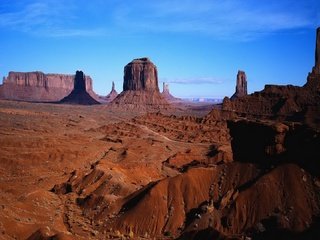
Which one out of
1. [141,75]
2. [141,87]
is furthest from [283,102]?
[141,87]

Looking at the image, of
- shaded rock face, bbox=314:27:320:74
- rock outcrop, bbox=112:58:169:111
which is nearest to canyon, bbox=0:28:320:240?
shaded rock face, bbox=314:27:320:74

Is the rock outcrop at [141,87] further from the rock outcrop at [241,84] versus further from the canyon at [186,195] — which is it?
the canyon at [186,195]

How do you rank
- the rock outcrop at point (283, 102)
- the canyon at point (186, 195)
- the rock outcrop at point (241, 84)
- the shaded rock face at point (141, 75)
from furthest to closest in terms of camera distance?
the rock outcrop at point (241, 84) → the shaded rock face at point (141, 75) → the rock outcrop at point (283, 102) → the canyon at point (186, 195)

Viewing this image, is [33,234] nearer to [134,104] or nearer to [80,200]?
[80,200]

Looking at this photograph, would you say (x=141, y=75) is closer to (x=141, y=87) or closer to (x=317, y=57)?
(x=141, y=87)

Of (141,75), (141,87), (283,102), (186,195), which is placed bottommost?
(186,195)

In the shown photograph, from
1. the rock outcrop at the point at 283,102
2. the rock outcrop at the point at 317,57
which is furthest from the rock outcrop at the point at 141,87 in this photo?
the rock outcrop at the point at 317,57

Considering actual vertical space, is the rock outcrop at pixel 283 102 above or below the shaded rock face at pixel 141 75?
below

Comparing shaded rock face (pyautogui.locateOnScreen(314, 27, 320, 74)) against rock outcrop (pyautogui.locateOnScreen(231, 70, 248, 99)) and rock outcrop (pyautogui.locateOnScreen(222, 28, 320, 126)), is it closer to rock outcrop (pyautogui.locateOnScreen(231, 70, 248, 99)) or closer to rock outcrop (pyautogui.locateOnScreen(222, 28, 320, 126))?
rock outcrop (pyautogui.locateOnScreen(222, 28, 320, 126))
